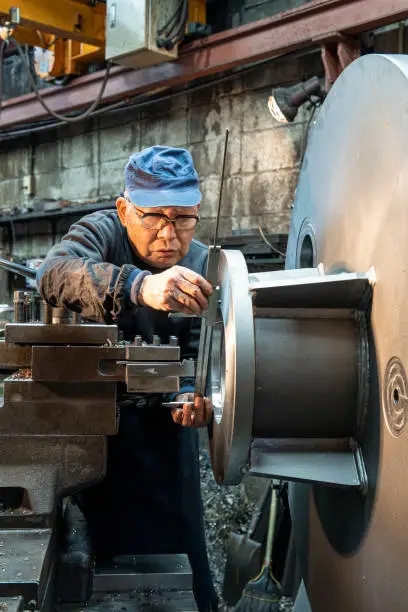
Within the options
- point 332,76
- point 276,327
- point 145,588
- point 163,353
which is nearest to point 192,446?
point 145,588

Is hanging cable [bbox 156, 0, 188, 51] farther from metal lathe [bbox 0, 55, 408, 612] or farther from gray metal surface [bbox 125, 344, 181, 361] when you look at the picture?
gray metal surface [bbox 125, 344, 181, 361]

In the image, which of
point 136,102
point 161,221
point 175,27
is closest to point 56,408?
point 161,221

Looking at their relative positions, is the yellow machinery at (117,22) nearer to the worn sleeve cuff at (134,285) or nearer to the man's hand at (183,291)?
the worn sleeve cuff at (134,285)

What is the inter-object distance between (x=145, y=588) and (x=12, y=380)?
0.45m

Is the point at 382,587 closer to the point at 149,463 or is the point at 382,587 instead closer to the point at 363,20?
the point at 149,463

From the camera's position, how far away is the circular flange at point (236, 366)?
3.07 ft

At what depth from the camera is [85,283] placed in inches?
47.5

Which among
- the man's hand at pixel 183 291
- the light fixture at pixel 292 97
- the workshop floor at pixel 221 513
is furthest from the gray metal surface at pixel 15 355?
the light fixture at pixel 292 97

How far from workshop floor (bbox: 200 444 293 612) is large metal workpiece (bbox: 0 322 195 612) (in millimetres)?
1927

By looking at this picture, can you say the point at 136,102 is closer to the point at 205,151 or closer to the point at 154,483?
the point at 205,151

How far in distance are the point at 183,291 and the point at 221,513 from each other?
2.29m

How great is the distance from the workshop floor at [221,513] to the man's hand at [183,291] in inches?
80.5

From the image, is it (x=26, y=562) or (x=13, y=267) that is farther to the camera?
(x=13, y=267)

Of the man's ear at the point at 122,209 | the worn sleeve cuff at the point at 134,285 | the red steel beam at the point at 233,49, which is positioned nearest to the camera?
the worn sleeve cuff at the point at 134,285
